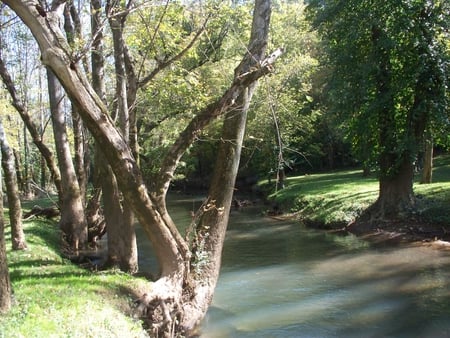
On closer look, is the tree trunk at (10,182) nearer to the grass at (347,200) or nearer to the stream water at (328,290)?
the stream water at (328,290)

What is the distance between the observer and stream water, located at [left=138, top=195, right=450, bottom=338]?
9.46 metres

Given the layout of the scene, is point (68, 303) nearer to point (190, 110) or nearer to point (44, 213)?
point (44, 213)

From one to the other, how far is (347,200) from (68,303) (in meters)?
16.3

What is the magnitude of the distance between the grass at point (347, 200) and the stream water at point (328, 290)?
182 centimetres

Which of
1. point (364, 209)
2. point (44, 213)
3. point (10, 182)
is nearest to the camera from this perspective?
point (10, 182)

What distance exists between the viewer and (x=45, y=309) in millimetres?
6488

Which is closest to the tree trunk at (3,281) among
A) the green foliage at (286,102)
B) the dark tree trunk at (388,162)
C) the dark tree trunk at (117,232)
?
the dark tree trunk at (117,232)

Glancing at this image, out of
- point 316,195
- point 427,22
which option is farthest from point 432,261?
point 316,195

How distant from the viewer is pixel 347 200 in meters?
21.2

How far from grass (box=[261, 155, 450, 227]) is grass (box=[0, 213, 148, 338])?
12656 millimetres

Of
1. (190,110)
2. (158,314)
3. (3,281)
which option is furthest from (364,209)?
(3,281)

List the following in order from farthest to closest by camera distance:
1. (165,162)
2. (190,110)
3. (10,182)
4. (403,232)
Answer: (190,110) < (403,232) < (10,182) < (165,162)

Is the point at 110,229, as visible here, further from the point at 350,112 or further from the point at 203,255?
the point at 350,112

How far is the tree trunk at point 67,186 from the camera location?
14.9m
